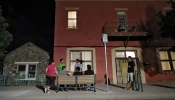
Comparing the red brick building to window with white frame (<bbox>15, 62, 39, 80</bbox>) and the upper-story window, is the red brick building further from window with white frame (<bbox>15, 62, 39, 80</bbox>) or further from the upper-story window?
window with white frame (<bbox>15, 62, 39, 80</bbox>)

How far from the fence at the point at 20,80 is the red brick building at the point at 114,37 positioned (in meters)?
2.70

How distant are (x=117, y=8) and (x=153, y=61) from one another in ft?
18.5

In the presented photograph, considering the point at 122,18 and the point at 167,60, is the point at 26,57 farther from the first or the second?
the point at 167,60

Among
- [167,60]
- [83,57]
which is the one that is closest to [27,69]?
[83,57]

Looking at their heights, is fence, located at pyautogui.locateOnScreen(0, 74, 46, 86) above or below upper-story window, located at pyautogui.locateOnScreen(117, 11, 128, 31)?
below

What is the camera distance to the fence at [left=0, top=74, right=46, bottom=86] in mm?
13315

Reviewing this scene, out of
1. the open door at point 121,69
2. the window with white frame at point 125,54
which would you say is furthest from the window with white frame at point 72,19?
the open door at point 121,69

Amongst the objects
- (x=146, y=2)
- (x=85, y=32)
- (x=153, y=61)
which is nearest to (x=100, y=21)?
(x=85, y=32)

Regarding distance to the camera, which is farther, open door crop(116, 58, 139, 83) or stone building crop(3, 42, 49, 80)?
stone building crop(3, 42, 49, 80)

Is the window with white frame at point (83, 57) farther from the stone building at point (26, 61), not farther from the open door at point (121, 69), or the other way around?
the stone building at point (26, 61)

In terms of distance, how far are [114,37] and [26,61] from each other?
906 cm

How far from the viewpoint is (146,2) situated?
14.4m

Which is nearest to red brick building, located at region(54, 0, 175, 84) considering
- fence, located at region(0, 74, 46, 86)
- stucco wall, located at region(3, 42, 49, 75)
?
fence, located at region(0, 74, 46, 86)

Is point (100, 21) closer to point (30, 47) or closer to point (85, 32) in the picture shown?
point (85, 32)
